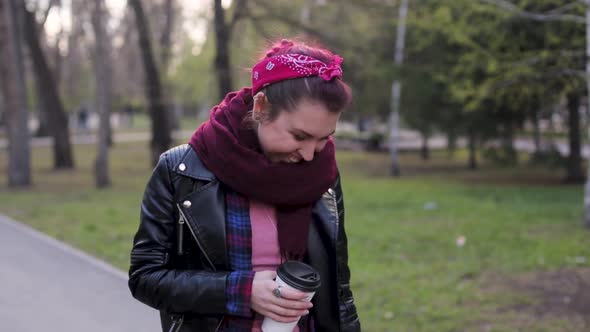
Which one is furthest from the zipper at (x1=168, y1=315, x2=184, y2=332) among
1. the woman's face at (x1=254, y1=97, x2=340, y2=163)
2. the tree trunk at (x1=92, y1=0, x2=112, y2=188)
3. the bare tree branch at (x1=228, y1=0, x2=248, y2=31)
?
the bare tree branch at (x1=228, y1=0, x2=248, y2=31)

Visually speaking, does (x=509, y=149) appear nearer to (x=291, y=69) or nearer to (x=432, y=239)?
(x=432, y=239)

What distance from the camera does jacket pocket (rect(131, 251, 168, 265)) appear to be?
205 cm

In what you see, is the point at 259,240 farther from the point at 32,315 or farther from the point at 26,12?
the point at 26,12

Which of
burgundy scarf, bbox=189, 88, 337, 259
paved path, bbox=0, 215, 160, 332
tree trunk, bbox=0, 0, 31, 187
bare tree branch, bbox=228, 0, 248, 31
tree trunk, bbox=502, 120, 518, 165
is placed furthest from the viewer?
bare tree branch, bbox=228, 0, 248, 31

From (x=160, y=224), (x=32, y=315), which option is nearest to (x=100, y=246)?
(x=32, y=315)

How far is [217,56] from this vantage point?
70.3ft

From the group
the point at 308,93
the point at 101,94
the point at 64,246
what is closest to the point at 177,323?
A: the point at 308,93

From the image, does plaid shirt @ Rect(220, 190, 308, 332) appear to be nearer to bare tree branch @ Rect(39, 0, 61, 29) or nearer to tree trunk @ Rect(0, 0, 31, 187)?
tree trunk @ Rect(0, 0, 31, 187)

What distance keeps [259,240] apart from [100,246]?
311 inches

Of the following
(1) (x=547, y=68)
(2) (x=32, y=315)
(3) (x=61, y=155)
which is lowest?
(3) (x=61, y=155)

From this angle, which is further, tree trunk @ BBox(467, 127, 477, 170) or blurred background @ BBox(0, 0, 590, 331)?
tree trunk @ BBox(467, 127, 477, 170)

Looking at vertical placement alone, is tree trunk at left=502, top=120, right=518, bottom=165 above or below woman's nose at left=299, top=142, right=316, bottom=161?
below

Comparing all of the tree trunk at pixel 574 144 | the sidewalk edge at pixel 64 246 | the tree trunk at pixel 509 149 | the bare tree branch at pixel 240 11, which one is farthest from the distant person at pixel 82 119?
the sidewalk edge at pixel 64 246

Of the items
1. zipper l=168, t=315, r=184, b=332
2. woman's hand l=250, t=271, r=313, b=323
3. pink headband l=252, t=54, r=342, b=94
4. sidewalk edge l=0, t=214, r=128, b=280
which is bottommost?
sidewalk edge l=0, t=214, r=128, b=280
